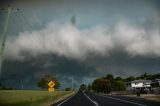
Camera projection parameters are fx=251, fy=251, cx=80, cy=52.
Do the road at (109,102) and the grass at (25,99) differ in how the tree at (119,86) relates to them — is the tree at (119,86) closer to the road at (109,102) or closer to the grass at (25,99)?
the grass at (25,99)

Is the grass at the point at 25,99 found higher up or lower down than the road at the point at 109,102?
higher up

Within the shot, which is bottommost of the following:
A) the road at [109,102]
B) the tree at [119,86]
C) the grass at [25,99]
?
the road at [109,102]

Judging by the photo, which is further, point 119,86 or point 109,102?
point 119,86

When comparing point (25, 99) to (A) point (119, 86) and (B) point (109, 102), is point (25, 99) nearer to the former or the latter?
(B) point (109, 102)

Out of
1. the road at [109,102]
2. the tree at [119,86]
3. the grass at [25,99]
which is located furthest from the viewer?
the tree at [119,86]

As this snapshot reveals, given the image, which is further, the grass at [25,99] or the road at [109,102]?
the grass at [25,99]

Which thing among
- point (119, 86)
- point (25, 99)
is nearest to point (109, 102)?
point (25, 99)

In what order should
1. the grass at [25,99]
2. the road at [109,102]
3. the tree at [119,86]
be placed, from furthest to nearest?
the tree at [119,86] < the grass at [25,99] < the road at [109,102]

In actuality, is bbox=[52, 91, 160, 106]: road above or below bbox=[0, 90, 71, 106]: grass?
below

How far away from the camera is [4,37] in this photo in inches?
856

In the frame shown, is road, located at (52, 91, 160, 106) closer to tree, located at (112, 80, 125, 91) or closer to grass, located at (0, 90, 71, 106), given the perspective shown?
grass, located at (0, 90, 71, 106)

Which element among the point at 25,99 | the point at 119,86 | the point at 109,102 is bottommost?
the point at 109,102

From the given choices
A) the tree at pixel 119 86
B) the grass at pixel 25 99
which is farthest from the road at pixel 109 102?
the tree at pixel 119 86

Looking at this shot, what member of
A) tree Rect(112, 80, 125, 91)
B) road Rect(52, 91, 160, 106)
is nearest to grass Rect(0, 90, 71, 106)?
road Rect(52, 91, 160, 106)
